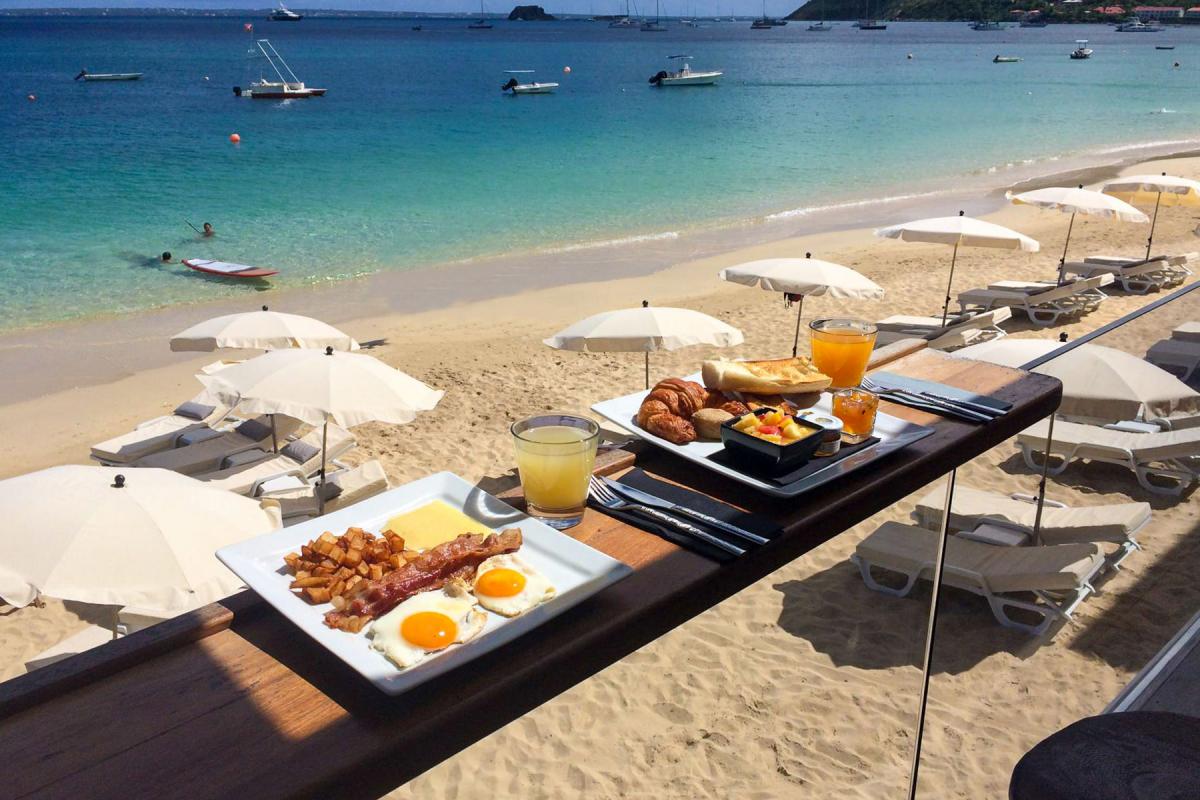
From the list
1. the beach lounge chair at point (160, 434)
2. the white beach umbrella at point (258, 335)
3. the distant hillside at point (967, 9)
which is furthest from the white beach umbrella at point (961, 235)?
the distant hillside at point (967, 9)

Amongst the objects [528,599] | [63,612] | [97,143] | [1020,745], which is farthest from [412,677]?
[97,143]

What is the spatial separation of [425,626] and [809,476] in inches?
27.9

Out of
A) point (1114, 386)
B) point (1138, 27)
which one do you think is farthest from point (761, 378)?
point (1138, 27)

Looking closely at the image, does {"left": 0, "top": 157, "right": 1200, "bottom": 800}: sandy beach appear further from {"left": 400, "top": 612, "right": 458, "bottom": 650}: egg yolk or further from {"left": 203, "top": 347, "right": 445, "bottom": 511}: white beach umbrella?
{"left": 203, "top": 347, "right": 445, "bottom": 511}: white beach umbrella

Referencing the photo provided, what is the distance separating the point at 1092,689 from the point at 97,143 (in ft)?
141

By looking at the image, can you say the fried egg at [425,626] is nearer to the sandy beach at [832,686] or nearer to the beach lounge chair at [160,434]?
the sandy beach at [832,686]

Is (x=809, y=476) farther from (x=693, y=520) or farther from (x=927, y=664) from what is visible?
(x=927, y=664)

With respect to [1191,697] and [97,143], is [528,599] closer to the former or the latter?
[1191,697]

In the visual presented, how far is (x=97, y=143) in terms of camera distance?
38.4 metres

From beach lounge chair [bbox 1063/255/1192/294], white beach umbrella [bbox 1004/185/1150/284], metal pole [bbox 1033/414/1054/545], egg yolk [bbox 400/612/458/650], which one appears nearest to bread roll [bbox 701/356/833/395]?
egg yolk [bbox 400/612/458/650]

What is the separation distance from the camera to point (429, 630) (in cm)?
121

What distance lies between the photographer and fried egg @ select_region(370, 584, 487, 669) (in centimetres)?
117

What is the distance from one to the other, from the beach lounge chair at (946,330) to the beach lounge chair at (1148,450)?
771 cm

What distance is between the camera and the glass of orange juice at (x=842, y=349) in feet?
6.59
